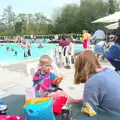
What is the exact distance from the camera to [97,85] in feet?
6.07

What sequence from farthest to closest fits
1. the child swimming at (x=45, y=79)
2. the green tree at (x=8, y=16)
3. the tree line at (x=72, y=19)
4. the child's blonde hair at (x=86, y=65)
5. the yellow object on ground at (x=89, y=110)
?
the green tree at (x=8, y=16)
the tree line at (x=72, y=19)
the child swimming at (x=45, y=79)
the child's blonde hair at (x=86, y=65)
the yellow object on ground at (x=89, y=110)

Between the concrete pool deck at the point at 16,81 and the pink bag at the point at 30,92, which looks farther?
the concrete pool deck at the point at 16,81

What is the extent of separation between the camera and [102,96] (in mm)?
1898

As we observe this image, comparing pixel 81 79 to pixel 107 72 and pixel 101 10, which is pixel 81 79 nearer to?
pixel 107 72

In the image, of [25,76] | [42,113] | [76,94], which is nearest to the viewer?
[42,113]

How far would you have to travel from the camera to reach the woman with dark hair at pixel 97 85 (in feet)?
6.10

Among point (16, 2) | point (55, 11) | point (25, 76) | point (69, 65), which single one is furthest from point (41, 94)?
point (16, 2)

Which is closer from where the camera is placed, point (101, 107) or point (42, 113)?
point (42, 113)

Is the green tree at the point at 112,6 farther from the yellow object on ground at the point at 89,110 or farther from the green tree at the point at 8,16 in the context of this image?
the yellow object on ground at the point at 89,110

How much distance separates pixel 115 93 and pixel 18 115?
2.71 ft

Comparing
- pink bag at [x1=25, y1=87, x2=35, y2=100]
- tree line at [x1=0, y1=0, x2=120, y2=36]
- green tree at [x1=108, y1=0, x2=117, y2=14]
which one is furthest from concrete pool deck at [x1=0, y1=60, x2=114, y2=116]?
green tree at [x1=108, y1=0, x2=117, y2=14]

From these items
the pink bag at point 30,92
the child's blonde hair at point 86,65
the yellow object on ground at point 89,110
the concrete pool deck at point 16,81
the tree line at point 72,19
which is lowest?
the concrete pool deck at point 16,81

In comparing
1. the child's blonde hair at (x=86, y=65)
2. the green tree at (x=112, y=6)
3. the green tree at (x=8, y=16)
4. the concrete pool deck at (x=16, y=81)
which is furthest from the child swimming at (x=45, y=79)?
the green tree at (x=8, y=16)

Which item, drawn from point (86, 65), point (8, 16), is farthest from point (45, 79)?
point (8, 16)
